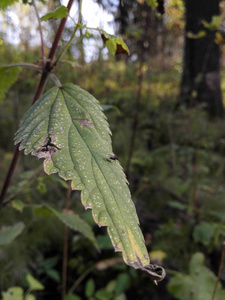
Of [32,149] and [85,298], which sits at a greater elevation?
[32,149]

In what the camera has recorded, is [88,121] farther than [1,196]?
No

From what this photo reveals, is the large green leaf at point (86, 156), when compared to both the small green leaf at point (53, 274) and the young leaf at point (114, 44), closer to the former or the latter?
the young leaf at point (114, 44)

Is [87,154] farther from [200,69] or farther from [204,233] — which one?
[200,69]

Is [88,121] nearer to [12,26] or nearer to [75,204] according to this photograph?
[75,204]

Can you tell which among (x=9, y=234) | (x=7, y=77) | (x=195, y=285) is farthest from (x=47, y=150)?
(x=195, y=285)

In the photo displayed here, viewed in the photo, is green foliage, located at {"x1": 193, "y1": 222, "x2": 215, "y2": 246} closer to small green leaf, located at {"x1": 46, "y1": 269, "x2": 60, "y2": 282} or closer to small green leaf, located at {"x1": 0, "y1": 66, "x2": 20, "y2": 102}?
small green leaf, located at {"x1": 46, "y1": 269, "x2": 60, "y2": 282}

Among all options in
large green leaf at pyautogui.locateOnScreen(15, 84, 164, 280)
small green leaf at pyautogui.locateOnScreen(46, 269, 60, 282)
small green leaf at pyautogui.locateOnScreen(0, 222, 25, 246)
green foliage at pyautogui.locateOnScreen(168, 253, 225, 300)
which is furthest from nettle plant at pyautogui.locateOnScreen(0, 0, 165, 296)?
small green leaf at pyautogui.locateOnScreen(46, 269, 60, 282)

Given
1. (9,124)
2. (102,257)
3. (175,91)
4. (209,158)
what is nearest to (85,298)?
(102,257)
